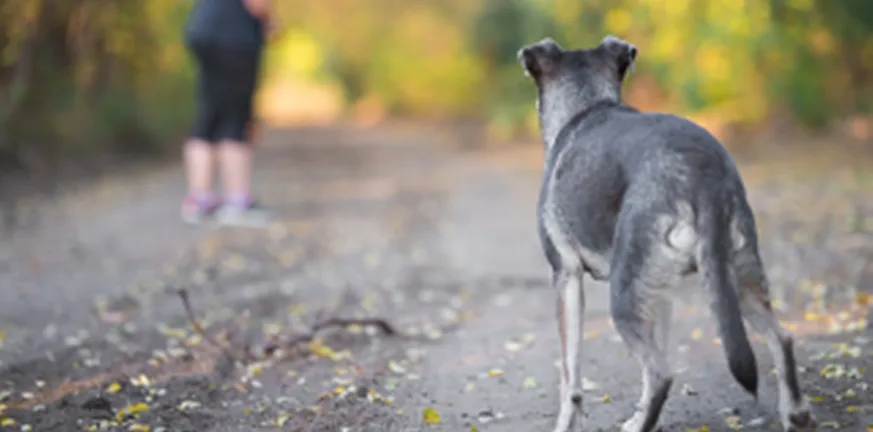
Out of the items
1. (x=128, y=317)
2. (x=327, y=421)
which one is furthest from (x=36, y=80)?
(x=327, y=421)

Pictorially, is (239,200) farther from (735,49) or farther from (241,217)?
(735,49)

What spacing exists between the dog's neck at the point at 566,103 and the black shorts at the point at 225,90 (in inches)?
244

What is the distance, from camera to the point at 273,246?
909 centimetres

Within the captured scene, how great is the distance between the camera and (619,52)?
172 inches

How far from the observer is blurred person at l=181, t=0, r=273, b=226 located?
1003cm

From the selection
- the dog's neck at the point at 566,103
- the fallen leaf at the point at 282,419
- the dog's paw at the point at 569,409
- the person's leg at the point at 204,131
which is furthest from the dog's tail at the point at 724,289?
the person's leg at the point at 204,131

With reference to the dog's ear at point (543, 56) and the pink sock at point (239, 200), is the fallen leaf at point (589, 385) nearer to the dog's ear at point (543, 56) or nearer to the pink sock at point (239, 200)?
the dog's ear at point (543, 56)

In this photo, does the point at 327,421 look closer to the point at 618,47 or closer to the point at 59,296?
the point at 618,47

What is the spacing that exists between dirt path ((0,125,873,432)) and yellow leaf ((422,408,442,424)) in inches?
1.5

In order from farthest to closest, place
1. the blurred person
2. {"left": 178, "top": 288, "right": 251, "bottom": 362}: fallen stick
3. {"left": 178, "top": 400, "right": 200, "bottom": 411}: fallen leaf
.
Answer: the blurred person
{"left": 178, "top": 288, "right": 251, "bottom": 362}: fallen stick
{"left": 178, "top": 400, "right": 200, "bottom": 411}: fallen leaf

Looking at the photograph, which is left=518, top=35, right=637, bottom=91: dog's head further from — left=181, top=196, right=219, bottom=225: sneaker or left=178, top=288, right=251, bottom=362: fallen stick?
left=181, top=196, right=219, bottom=225: sneaker

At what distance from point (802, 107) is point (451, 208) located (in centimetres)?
485

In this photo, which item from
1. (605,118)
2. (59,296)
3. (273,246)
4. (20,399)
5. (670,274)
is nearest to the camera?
(670,274)

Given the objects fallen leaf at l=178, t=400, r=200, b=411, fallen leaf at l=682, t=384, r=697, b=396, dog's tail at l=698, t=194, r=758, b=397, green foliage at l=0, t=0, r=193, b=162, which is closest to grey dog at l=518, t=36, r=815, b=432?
dog's tail at l=698, t=194, r=758, b=397
